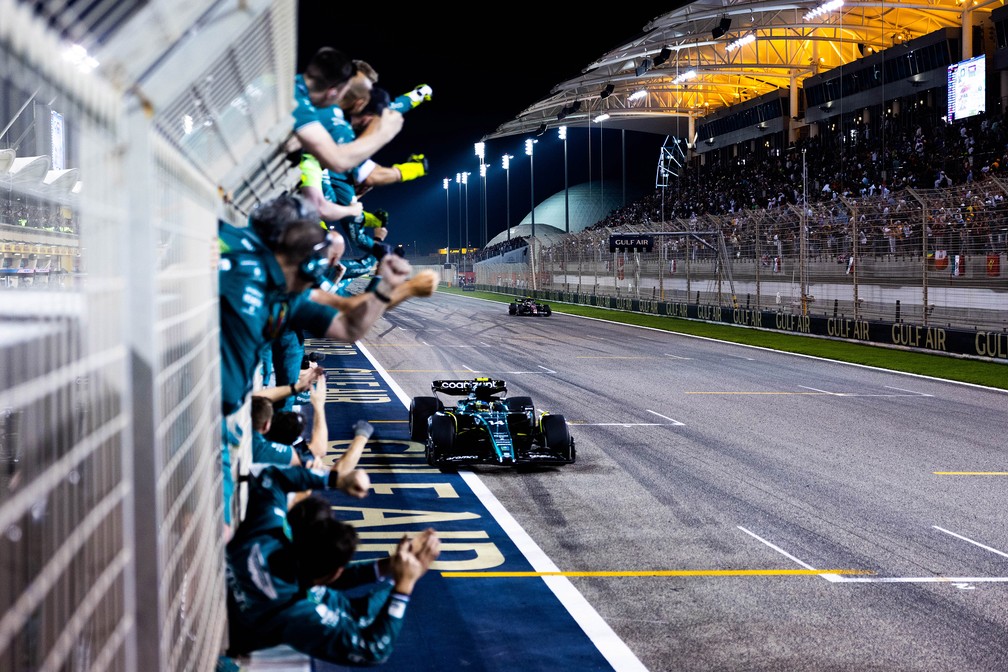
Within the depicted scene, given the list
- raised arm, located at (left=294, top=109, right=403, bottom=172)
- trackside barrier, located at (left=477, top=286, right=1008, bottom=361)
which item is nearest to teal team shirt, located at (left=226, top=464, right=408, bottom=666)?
raised arm, located at (left=294, top=109, right=403, bottom=172)

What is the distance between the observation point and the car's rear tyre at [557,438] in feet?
38.1

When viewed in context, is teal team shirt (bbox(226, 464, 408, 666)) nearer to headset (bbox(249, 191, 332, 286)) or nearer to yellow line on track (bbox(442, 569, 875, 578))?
headset (bbox(249, 191, 332, 286))

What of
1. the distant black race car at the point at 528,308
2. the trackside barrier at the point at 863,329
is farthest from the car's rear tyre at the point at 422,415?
the distant black race car at the point at 528,308

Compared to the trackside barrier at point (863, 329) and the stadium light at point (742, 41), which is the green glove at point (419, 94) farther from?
the stadium light at point (742, 41)

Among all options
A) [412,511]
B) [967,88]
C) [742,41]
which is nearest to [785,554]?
[412,511]

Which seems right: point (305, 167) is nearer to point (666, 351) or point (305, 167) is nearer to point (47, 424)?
point (47, 424)

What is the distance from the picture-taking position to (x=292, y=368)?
358 inches

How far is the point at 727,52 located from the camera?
2197 inches

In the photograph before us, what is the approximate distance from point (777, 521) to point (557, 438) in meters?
2.89

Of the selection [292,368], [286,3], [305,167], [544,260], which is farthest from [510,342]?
[544,260]

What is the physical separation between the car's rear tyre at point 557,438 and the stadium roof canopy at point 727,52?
31025mm

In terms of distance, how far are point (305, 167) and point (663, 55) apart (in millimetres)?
45645

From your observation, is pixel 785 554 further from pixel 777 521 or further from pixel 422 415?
pixel 422 415

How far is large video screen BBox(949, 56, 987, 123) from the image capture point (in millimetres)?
40219
